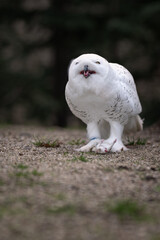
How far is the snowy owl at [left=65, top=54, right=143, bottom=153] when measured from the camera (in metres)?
4.25

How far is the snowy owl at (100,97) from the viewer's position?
425cm

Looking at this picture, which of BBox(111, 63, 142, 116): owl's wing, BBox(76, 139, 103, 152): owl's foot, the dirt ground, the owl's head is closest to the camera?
the dirt ground

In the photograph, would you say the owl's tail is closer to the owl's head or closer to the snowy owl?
the snowy owl

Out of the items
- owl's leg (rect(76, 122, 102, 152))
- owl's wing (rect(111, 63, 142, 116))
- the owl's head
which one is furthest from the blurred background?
the owl's head

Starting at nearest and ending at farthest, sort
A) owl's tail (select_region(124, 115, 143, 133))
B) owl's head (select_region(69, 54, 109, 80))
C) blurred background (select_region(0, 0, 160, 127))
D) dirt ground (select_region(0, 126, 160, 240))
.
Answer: dirt ground (select_region(0, 126, 160, 240))
owl's head (select_region(69, 54, 109, 80))
owl's tail (select_region(124, 115, 143, 133))
blurred background (select_region(0, 0, 160, 127))

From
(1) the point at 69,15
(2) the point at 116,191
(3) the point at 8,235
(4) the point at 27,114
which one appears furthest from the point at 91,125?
(4) the point at 27,114

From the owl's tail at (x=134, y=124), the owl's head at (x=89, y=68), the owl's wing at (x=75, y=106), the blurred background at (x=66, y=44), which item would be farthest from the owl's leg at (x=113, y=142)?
the blurred background at (x=66, y=44)

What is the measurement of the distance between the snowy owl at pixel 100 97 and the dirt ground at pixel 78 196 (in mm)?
369

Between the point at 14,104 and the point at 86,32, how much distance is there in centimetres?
279

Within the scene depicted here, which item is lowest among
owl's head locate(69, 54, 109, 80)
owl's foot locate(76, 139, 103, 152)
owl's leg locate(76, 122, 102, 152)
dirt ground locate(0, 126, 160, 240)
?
dirt ground locate(0, 126, 160, 240)

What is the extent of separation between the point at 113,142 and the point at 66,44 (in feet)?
19.2

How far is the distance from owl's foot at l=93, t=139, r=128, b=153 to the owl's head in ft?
2.46

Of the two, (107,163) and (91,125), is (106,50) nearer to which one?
(91,125)

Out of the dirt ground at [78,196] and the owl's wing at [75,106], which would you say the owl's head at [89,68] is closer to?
the owl's wing at [75,106]
